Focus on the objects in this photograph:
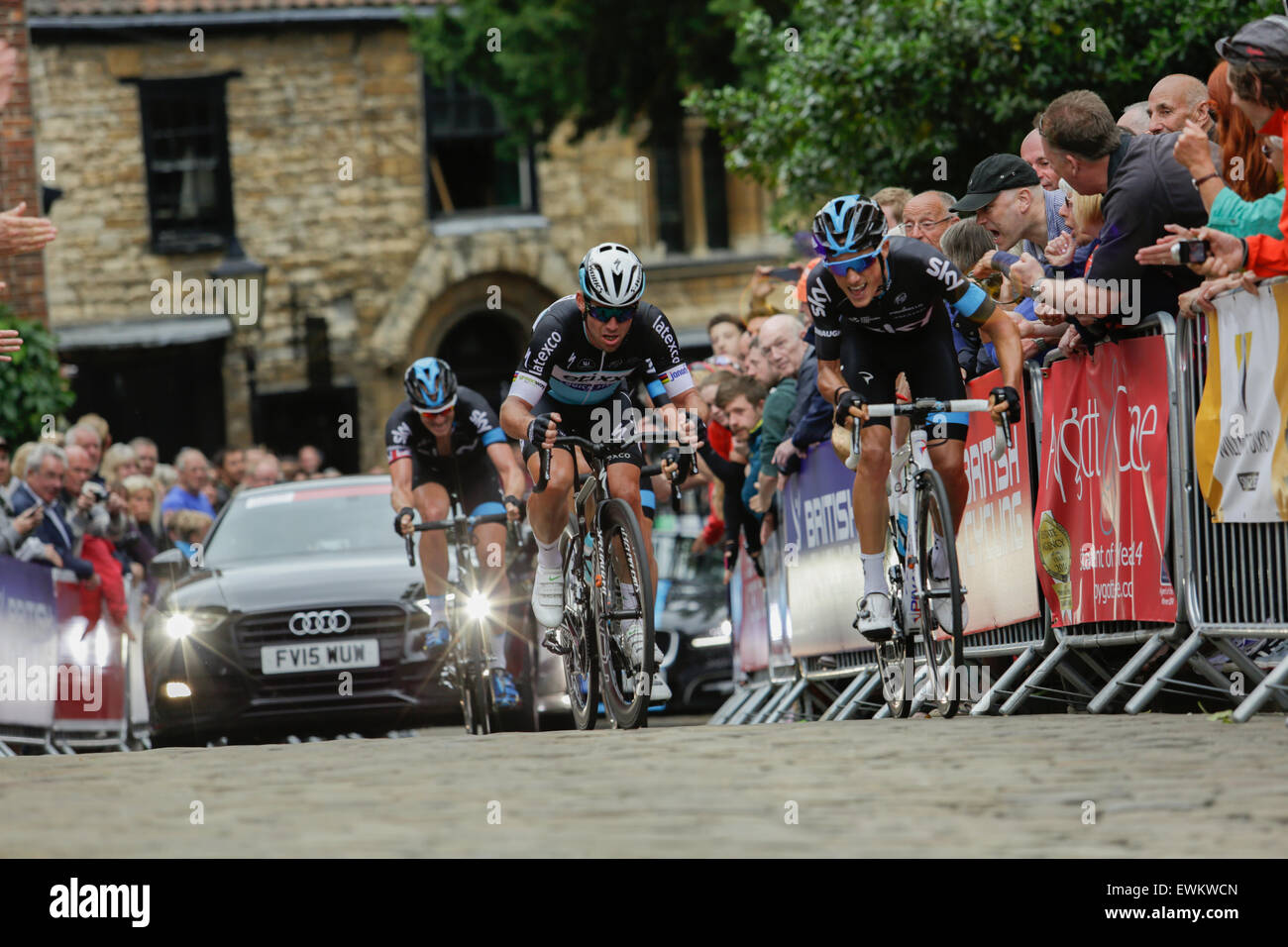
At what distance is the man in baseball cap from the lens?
32.9ft

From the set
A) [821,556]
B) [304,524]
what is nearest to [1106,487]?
[821,556]

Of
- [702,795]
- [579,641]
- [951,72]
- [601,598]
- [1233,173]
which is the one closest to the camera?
[702,795]

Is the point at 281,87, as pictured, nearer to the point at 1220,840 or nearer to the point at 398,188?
the point at 398,188

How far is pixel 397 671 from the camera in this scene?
40.7ft

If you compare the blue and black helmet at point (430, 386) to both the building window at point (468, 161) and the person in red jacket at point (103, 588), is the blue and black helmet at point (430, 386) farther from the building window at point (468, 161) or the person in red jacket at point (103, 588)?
the building window at point (468, 161)

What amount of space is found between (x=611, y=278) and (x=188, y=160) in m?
26.8

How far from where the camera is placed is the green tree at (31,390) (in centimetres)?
2088

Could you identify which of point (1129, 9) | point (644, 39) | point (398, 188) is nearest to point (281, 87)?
point (398, 188)

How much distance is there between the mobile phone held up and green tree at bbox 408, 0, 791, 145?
657 inches

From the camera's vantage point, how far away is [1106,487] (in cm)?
911

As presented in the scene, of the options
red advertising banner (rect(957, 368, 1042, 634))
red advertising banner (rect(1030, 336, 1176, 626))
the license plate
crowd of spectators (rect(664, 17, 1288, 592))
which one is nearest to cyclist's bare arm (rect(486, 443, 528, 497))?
the license plate

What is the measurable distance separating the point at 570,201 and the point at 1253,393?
1114 inches

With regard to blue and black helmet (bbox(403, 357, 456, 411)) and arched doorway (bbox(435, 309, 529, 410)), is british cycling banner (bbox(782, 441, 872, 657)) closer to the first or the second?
blue and black helmet (bbox(403, 357, 456, 411))

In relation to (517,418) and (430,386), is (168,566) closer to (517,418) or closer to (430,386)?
(430,386)
